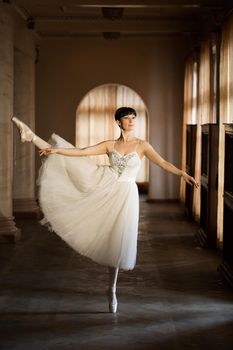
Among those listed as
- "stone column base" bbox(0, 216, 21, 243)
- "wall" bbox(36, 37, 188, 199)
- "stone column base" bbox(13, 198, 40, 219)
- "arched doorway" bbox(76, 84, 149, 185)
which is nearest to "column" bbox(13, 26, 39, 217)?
"stone column base" bbox(13, 198, 40, 219)

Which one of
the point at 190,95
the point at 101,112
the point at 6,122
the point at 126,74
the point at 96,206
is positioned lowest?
the point at 96,206

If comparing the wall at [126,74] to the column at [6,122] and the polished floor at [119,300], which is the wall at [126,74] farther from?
the polished floor at [119,300]

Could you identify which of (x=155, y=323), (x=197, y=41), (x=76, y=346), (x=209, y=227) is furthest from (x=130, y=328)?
(x=197, y=41)

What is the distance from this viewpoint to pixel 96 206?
628 cm

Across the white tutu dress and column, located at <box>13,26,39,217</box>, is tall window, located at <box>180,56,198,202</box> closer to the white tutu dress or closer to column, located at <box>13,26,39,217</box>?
column, located at <box>13,26,39,217</box>

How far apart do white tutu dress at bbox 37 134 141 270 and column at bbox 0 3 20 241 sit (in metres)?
3.87

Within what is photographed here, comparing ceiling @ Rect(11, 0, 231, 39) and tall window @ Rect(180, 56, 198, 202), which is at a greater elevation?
ceiling @ Rect(11, 0, 231, 39)

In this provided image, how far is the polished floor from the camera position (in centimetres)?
547

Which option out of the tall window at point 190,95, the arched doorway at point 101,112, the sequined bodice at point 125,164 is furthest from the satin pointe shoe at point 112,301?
the arched doorway at point 101,112

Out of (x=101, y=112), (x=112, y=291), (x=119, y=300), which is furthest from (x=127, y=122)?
(x=101, y=112)

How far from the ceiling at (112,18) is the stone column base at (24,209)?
10.4 feet

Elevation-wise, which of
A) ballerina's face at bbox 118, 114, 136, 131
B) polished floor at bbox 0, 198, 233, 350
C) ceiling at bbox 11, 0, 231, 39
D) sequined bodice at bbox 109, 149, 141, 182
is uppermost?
ceiling at bbox 11, 0, 231, 39

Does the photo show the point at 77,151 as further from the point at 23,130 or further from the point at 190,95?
the point at 190,95

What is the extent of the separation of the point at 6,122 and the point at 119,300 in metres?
4.25
